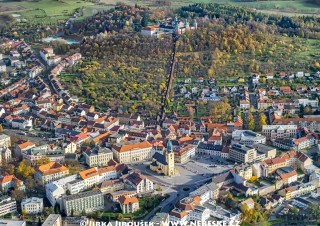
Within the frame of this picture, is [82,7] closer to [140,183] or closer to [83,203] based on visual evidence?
[140,183]

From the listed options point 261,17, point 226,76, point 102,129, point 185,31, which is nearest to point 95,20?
point 185,31

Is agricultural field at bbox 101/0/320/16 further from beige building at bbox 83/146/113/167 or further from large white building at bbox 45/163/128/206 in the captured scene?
large white building at bbox 45/163/128/206

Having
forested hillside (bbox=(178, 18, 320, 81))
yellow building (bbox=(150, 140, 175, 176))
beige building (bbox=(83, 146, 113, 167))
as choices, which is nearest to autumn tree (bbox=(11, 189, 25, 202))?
beige building (bbox=(83, 146, 113, 167))

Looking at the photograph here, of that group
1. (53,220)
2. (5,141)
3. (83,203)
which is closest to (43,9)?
(5,141)

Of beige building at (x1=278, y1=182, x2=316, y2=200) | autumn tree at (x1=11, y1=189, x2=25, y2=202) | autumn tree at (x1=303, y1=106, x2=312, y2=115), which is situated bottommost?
beige building at (x1=278, y1=182, x2=316, y2=200)

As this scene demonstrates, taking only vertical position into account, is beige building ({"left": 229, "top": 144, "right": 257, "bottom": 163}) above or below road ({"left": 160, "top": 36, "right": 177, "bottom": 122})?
below

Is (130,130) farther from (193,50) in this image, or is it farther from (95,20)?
(95,20)

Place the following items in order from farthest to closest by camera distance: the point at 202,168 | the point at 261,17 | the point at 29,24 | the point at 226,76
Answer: the point at 29,24, the point at 261,17, the point at 226,76, the point at 202,168
